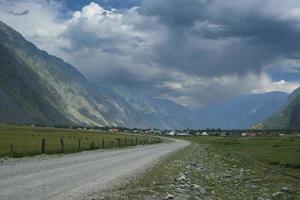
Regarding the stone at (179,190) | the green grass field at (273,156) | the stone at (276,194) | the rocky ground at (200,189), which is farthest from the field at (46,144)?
the stone at (276,194)

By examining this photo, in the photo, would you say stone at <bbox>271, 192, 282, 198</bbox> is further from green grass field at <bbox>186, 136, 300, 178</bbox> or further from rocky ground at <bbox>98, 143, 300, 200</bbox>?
green grass field at <bbox>186, 136, 300, 178</bbox>

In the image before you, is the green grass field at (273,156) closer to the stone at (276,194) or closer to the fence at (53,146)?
the stone at (276,194)

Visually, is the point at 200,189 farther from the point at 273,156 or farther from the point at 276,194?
the point at 273,156

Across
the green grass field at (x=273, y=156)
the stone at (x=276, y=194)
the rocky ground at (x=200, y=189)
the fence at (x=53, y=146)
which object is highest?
the fence at (x=53, y=146)

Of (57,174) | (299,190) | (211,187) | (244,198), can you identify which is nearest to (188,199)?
(244,198)

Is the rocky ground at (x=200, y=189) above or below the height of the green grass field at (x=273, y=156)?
below

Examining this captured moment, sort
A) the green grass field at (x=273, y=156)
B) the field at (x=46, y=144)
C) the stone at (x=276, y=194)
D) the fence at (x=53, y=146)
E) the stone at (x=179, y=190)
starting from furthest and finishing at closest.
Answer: the field at (x=46, y=144) → the fence at (x=53, y=146) → the green grass field at (x=273, y=156) → the stone at (x=276, y=194) → the stone at (x=179, y=190)

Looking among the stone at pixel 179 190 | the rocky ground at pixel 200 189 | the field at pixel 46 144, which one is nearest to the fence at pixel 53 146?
the field at pixel 46 144

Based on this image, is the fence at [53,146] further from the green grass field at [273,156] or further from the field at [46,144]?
the green grass field at [273,156]

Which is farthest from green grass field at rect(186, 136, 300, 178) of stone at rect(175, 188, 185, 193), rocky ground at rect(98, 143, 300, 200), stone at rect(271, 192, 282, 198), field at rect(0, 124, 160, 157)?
field at rect(0, 124, 160, 157)

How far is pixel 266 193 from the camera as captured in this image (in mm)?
25594

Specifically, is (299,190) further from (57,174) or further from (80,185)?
(57,174)

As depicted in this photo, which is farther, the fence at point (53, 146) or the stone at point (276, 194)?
the fence at point (53, 146)

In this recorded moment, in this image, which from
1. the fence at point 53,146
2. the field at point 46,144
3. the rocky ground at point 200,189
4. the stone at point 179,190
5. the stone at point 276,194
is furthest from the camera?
the field at point 46,144
